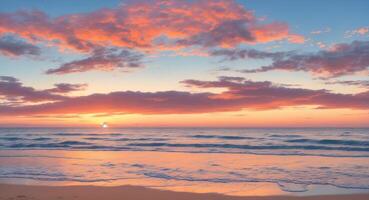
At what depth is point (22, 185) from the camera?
1236 centimetres

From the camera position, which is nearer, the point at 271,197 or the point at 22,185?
the point at 271,197

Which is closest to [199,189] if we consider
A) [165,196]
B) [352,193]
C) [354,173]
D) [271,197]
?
[165,196]

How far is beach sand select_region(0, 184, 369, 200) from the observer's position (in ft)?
34.0

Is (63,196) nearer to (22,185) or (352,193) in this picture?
(22,185)

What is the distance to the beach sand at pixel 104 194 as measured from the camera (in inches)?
408

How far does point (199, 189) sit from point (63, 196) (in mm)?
4181

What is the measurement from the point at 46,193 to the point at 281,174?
891cm

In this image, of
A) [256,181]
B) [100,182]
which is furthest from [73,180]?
[256,181]

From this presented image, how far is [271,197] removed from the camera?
10523 mm

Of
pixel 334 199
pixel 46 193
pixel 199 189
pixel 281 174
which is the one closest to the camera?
pixel 334 199

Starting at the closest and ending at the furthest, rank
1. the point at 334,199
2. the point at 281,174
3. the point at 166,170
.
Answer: the point at 334,199, the point at 281,174, the point at 166,170

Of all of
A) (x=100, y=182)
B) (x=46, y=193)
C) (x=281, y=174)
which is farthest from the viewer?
(x=281, y=174)

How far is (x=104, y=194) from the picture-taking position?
10969mm

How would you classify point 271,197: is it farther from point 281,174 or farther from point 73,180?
point 73,180
